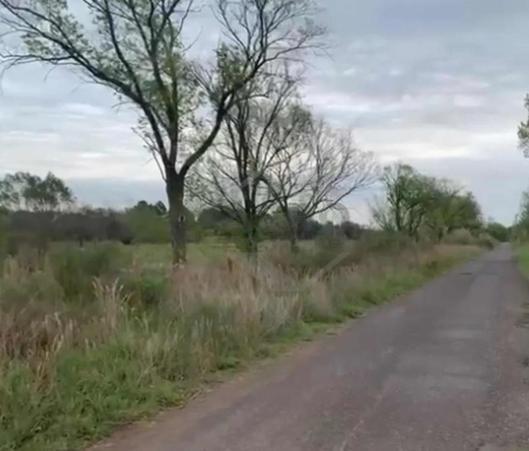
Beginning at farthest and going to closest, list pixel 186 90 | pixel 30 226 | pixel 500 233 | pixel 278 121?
pixel 500 233 < pixel 278 121 < pixel 186 90 < pixel 30 226

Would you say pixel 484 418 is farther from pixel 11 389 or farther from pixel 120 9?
pixel 120 9

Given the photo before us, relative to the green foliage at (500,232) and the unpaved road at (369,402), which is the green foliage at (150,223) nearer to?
the unpaved road at (369,402)

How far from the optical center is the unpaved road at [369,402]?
5027 millimetres

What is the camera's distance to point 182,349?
7.37m

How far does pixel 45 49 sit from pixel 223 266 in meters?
11.1

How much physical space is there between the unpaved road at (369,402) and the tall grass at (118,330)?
458 mm

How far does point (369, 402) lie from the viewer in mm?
6289

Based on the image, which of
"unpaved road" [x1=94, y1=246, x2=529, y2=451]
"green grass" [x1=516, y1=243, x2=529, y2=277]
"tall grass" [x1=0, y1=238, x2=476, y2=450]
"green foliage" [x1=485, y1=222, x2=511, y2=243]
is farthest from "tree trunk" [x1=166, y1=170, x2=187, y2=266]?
"green foliage" [x1=485, y1=222, x2=511, y2=243]

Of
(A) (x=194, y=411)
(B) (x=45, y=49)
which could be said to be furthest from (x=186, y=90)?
(A) (x=194, y=411)

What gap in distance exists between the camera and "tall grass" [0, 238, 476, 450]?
5.27 metres

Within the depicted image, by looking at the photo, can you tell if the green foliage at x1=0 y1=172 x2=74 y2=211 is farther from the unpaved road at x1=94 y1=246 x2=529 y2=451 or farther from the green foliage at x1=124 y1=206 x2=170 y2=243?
the unpaved road at x1=94 y1=246 x2=529 y2=451

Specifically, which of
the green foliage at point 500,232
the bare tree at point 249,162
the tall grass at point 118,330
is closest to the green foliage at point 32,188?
the bare tree at point 249,162

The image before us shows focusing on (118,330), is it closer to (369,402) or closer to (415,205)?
(369,402)

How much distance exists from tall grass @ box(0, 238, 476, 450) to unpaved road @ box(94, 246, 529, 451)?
458 millimetres
